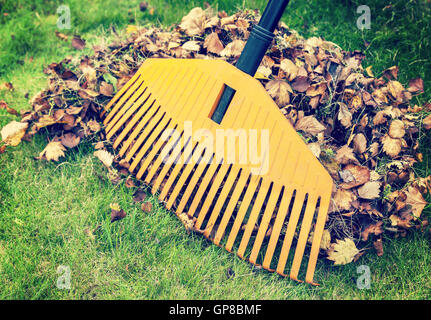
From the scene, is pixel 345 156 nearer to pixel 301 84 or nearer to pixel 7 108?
pixel 301 84

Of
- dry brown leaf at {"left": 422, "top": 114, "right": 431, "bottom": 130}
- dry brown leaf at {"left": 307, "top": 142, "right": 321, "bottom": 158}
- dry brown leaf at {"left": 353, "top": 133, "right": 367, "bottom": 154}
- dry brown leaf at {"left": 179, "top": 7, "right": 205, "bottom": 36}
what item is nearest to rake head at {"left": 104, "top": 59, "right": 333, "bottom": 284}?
dry brown leaf at {"left": 307, "top": 142, "right": 321, "bottom": 158}

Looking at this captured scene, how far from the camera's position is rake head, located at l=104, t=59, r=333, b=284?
1.48 meters

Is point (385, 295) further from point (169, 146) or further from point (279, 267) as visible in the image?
point (169, 146)

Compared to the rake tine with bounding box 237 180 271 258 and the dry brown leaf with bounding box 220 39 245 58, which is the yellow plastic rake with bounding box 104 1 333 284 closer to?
the rake tine with bounding box 237 180 271 258

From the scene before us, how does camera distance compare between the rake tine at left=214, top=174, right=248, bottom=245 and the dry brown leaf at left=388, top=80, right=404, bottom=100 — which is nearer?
the rake tine at left=214, top=174, right=248, bottom=245

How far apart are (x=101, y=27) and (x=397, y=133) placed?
7.79 ft

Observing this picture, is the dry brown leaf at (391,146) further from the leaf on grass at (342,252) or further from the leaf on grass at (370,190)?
the leaf on grass at (342,252)

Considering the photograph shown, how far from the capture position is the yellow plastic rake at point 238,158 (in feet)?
4.87

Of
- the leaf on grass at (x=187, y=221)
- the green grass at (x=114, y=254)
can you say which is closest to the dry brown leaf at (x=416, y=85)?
the green grass at (x=114, y=254)

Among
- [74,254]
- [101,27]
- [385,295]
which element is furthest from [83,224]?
[101,27]

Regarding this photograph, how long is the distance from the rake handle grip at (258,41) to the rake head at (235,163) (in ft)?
0.13

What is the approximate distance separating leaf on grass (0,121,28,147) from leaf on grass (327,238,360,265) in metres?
1.82

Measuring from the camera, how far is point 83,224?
1.66 meters

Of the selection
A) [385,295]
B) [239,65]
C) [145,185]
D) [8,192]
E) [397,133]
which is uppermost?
[239,65]
